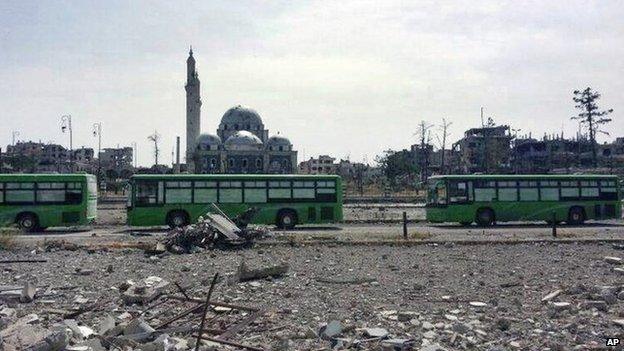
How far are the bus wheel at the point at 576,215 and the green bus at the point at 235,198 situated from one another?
11.2 meters

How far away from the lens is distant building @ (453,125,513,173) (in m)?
78.3

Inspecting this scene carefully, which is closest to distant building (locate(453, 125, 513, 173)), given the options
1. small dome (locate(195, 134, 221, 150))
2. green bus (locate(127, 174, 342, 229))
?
small dome (locate(195, 134, 221, 150))

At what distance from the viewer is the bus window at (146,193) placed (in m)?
25.3

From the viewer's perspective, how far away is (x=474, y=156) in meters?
98.6

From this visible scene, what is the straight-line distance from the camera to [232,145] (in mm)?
110250

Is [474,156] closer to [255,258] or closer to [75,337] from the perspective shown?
[255,258]

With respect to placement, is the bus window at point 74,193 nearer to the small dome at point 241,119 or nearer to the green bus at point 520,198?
the green bus at point 520,198

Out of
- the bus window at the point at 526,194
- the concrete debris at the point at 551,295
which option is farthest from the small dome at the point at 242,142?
the concrete debris at the point at 551,295

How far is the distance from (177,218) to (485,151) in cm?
6242

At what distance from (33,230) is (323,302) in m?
19.4

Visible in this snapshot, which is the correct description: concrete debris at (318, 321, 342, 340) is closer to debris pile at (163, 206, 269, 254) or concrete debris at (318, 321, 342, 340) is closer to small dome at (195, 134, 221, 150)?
debris pile at (163, 206, 269, 254)

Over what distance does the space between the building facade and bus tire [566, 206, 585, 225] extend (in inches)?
3046

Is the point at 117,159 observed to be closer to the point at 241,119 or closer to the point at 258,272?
the point at 241,119

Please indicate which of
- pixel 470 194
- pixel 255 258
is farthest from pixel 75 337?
pixel 470 194
